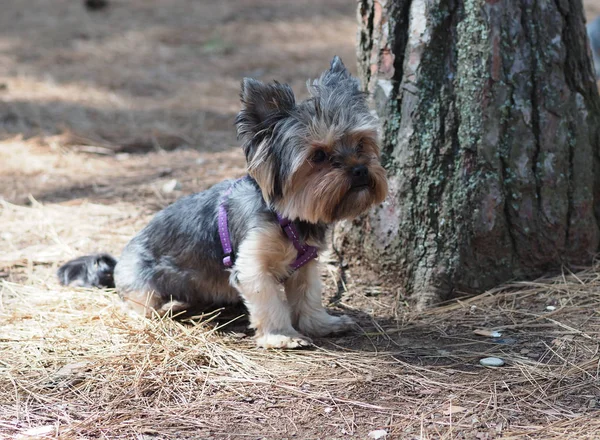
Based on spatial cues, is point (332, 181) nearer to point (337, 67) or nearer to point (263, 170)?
point (263, 170)

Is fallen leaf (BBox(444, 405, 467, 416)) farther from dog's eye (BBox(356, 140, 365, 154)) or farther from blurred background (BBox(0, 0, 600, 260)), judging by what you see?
blurred background (BBox(0, 0, 600, 260))

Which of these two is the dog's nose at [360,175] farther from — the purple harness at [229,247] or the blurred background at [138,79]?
the blurred background at [138,79]

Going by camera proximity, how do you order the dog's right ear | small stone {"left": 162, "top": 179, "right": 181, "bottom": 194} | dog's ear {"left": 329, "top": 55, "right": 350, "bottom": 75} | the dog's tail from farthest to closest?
small stone {"left": 162, "top": 179, "right": 181, "bottom": 194} < the dog's tail < dog's ear {"left": 329, "top": 55, "right": 350, "bottom": 75} < the dog's right ear

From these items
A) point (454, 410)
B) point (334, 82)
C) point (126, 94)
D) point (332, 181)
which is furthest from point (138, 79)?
point (454, 410)

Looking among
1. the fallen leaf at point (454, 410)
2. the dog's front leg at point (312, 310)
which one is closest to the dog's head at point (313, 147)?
the dog's front leg at point (312, 310)

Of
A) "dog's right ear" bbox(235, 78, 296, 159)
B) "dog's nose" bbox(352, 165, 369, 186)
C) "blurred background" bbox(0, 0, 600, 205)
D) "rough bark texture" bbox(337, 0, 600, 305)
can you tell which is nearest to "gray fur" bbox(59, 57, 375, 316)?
"dog's right ear" bbox(235, 78, 296, 159)

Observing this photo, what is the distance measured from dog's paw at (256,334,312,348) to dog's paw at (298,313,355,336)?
0.19 metres

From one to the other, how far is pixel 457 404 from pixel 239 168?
13.9ft

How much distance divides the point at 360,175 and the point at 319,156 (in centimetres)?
26

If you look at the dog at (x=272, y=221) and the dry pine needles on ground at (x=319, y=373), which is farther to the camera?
the dog at (x=272, y=221)

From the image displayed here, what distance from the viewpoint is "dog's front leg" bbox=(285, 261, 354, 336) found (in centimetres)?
464

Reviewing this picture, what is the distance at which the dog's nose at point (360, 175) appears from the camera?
409 centimetres

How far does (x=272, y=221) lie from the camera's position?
4.33 metres

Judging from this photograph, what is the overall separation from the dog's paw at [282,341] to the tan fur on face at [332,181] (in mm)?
776
